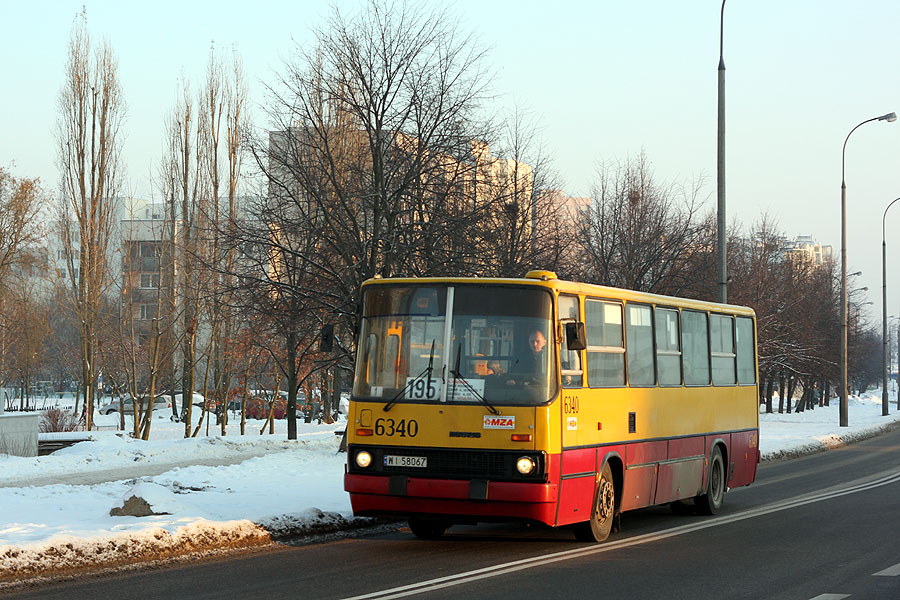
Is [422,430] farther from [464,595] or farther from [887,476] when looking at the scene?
[887,476]

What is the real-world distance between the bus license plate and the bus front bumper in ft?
0.43

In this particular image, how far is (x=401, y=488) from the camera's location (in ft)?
37.9

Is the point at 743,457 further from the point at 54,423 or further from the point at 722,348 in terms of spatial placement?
the point at 54,423

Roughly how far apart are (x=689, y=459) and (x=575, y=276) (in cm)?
1474

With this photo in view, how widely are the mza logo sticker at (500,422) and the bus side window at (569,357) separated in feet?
2.44

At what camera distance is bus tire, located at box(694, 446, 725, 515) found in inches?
634

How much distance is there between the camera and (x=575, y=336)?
11531 mm

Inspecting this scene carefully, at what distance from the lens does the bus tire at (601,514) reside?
12.5 meters

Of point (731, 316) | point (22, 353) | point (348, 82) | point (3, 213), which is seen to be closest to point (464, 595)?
point (731, 316)

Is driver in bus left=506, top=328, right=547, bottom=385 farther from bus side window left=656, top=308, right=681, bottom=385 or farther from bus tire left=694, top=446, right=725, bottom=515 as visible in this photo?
bus tire left=694, top=446, right=725, bottom=515

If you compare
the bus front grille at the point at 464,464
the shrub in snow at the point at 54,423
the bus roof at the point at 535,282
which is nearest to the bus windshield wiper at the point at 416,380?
the bus front grille at the point at 464,464

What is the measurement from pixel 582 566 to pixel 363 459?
2471mm

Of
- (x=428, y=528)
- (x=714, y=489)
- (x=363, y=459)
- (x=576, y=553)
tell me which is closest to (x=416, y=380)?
(x=363, y=459)

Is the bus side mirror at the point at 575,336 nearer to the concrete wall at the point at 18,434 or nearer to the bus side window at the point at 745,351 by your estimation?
the bus side window at the point at 745,351
